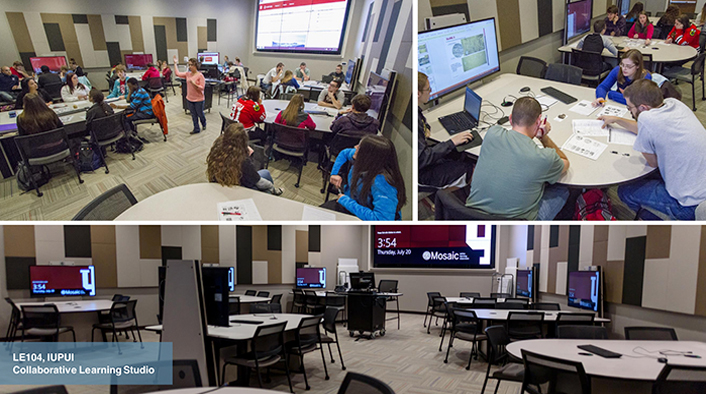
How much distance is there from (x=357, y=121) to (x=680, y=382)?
2.62 meters

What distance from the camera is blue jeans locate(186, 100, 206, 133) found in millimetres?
2926

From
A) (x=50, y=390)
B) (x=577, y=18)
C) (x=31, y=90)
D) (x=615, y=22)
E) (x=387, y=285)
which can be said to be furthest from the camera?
(x=387, y=285)

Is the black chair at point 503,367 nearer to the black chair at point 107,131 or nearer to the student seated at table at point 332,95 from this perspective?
the student seated at table at point 332,95

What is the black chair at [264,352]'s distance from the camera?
14.3 feet

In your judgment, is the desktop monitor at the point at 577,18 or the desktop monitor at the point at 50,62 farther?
the desktop monitor at the point at 577,18

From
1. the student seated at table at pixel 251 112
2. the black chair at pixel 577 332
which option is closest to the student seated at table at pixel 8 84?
the student seated at table at pixel 251 112

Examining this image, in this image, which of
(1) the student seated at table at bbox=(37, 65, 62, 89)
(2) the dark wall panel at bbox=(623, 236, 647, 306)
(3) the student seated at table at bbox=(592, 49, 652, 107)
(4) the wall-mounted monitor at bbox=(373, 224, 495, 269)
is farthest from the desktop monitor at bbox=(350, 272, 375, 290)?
(1) the student seated at table at bbox=(37, 65, 62, 89)

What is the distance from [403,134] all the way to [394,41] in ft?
2.00

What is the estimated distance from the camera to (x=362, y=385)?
8.82 feet

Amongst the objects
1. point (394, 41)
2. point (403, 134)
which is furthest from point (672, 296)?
point (394, 41)

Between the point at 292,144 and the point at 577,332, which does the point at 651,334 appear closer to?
the point at 577,332

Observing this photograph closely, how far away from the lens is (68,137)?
3.20 m

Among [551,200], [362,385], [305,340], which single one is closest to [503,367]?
[551,200]

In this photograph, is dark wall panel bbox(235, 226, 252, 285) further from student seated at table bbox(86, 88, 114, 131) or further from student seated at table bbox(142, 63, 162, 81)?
student seated at table bbox(142, 63, 162, 81)
